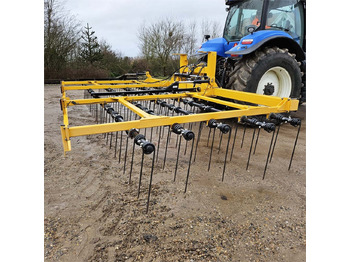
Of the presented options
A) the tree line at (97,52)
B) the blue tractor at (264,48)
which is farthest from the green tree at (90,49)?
the blue tractor at (264,48)

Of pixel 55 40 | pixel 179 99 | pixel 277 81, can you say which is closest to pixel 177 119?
pixel 179 99

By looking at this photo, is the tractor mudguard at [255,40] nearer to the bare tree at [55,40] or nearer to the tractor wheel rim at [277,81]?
the tractor wheel rim at [277,81]

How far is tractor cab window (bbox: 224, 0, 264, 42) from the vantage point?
3.45 meters

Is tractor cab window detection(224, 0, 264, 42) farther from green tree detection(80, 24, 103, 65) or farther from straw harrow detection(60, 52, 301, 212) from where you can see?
green tree detection(80, 24, 103, 65)

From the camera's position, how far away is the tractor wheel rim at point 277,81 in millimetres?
3221

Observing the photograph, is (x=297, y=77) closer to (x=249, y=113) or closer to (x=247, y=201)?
(x=249, y=113)

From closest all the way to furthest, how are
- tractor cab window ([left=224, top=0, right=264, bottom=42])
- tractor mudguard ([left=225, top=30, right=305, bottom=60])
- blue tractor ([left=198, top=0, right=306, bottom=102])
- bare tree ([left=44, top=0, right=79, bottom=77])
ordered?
1. tractor mudguard ([left=225, top=30, right=305, bottom=60])
2. blue tractor ([left=198, top=0, right=306, bottom=102])
3. tractor cab window ([left=224, top=0, right=264, bottom=42])
4. bare tree ([left=44, top=0, right=79, bottom=77])

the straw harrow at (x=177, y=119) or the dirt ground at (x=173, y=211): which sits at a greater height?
the straw harrow at (x=177, y=119)

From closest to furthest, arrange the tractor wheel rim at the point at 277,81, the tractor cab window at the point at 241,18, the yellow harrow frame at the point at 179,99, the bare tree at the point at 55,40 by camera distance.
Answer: the yellow harrow frame at the point at 179,99 < the tractor wheel rim at the point at 277,81 < the tractor cab window at the point at 241,18 < the bare tree at the point at 55,40

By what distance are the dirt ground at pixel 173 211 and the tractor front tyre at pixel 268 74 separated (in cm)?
108

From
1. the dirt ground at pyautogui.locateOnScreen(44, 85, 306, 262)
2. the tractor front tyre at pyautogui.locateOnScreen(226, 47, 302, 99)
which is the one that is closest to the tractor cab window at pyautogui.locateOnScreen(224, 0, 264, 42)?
the tractor front tyre at pyautogui.locateOnScreen(226, 47, 302, 99)

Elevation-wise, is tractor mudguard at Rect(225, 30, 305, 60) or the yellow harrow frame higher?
tractor mudguard at Rect(225, 30, 305, 60)

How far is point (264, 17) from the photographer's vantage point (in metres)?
3.24

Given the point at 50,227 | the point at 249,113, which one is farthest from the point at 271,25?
the point at 50,227
